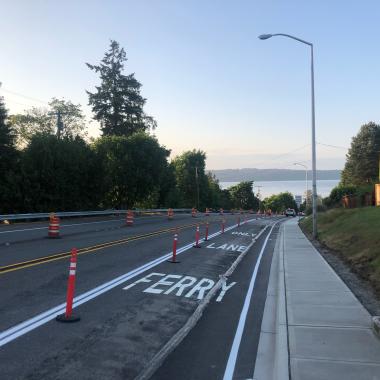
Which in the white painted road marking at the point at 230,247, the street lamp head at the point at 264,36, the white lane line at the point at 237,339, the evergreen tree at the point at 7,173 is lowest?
the white lane line at the point at 237,339

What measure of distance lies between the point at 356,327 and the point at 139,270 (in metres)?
6.59

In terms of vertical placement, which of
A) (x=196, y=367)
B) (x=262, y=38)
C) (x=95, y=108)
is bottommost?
(x=196, y=367)

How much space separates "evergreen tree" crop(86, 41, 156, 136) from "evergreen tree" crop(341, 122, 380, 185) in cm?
5168

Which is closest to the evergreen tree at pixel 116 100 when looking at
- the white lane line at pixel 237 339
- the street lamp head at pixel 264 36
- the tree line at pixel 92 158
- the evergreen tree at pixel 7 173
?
the tree line at pixel 92 158

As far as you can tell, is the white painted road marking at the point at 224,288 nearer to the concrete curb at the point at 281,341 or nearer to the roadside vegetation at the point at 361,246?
the concrete curb at the point at 281,341

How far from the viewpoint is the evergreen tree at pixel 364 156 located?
103m

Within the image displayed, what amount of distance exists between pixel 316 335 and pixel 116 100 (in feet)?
206

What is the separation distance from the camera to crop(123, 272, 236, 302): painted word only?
10.9 m

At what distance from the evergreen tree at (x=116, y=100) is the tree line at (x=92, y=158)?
0.13m

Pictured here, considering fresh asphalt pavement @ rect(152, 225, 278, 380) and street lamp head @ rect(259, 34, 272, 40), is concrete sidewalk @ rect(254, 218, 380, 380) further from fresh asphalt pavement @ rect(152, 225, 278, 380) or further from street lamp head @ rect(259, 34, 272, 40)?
street lamp head @ rect(259, 34, 272, 40)

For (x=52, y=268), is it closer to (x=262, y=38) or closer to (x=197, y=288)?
(x=197, y=288)

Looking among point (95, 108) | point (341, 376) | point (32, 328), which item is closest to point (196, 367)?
point (341, 376)

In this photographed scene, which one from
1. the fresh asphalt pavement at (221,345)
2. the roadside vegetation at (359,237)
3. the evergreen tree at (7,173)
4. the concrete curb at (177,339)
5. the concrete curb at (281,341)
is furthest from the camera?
the evergreen tree at (7,173)

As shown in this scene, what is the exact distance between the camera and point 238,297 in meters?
11.0
